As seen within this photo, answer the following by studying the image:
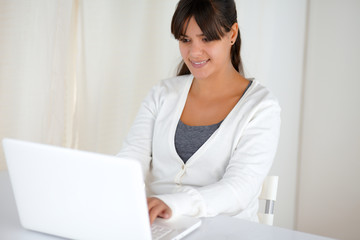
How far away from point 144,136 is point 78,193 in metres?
0.71

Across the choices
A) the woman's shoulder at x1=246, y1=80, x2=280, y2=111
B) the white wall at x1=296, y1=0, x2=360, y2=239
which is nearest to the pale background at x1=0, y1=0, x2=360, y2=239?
the white wall at x1=296, y1=0, x2=360, y2=239

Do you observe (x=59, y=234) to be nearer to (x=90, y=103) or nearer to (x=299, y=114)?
(x=90, y=103)

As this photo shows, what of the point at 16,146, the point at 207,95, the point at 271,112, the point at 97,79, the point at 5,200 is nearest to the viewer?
the point at 16,146

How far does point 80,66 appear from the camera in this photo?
2.16 metres

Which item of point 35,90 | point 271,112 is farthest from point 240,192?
point 35,90

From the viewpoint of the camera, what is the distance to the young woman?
1273mm

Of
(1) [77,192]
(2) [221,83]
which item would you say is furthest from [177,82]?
(1) [77,192]

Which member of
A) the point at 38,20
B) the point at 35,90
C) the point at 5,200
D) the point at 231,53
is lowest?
the point at 5,200

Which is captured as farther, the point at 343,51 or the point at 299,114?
the point at 299,114

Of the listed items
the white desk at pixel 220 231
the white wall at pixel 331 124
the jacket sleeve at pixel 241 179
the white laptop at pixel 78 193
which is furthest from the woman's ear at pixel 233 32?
the white wall at pixel 331 124

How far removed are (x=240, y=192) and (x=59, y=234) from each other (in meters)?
0.49

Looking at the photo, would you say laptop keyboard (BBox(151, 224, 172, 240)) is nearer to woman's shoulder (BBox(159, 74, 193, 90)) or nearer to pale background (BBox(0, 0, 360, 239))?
woman's shoulder (BBox(159, 74, 193, 90))

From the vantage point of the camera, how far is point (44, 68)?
1.91m

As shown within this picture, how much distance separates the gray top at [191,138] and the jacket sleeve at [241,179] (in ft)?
0.35
